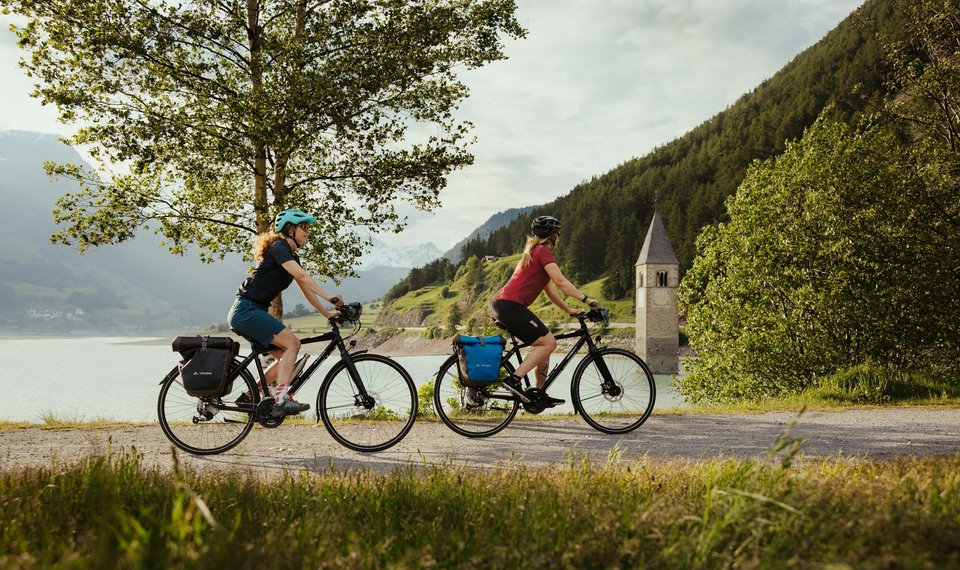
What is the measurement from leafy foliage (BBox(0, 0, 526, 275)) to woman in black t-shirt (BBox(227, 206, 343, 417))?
17.7ft

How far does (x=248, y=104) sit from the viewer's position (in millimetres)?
11062

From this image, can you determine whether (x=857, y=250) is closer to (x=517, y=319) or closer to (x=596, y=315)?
(x=596, y=315)

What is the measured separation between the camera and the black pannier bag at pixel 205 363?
6211 millimetres

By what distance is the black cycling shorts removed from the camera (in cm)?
703

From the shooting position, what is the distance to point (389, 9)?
41.0ft

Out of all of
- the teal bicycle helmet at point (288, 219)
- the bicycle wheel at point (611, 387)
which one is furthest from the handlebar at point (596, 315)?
the teal bicycle helmet at point (288, 219)

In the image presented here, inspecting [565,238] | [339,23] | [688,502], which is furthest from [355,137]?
[565,238]

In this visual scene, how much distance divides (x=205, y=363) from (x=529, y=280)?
11.4 feet

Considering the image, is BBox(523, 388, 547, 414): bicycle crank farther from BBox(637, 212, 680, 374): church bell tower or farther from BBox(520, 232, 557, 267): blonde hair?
BBox(637, 212, 680, 374): church bell tower

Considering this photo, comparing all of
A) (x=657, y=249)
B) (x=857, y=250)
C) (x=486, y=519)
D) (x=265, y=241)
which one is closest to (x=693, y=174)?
(x=657, y=249)

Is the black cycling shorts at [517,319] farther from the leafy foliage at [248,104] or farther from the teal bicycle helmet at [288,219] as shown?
the leafy foliage at [248,104]

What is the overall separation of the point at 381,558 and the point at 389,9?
1191 cm

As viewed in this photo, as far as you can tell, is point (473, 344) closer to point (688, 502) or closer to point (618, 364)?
point (618, 364)

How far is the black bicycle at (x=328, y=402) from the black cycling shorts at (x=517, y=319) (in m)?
1.29
